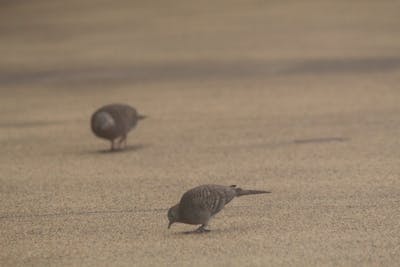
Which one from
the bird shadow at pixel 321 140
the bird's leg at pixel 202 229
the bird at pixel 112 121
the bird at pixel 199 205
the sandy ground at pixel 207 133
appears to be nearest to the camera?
the bird at pixel 199 205

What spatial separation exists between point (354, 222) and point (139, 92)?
34.3ft

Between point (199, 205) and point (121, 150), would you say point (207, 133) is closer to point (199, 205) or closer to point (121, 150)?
point (121, 150)

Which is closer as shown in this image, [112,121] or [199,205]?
[199,205]

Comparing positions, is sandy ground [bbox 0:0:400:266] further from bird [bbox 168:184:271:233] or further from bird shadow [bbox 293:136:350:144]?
bird [bbox 168:184:271:233]

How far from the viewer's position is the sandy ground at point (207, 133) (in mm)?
9125

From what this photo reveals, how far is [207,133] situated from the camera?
1536 cm

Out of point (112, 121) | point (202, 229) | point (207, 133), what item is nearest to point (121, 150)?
point (112, 121)

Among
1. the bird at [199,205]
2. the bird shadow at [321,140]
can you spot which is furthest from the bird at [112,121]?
the bird at [199,205]

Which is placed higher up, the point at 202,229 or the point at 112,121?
the point at 112,121

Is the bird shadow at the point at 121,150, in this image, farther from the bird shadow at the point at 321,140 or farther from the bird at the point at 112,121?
the bird shadow at the point at 321,140

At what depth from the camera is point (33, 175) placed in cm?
1270

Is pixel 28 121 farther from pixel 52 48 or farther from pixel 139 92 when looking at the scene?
pixel 52 48

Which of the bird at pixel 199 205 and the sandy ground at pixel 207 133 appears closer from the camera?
the bird at pixel 199 205

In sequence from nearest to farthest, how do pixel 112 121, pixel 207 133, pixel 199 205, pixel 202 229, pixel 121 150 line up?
1. pixel 199 205
2. pixel 202 229
3. pixel 112 121
4. pixel 121 150
5. pixel 207 133
